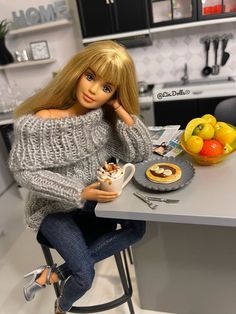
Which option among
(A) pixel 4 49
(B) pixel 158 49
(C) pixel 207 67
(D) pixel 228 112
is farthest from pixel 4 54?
(D) pixel 228 112

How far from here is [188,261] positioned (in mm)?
1138

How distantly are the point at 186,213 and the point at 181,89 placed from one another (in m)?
1.80

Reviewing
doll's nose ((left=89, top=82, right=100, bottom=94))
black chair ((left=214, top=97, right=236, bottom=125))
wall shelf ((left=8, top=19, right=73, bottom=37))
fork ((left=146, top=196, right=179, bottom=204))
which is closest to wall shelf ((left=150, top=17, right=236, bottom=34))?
wall shelf ((left=8, top=19, right=73, bottom=37))

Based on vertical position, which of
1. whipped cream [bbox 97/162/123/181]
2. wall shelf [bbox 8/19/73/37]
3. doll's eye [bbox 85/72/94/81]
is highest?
wall shelf [bbox 8/19/73/37]

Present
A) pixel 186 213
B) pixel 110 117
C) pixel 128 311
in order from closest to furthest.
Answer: pixel 186 213, pixel 110 117, pixel 128 311

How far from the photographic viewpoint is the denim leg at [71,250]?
37.2 inches

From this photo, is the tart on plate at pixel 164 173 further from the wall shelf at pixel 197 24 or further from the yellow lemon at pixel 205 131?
the wall shelf at pixel 197 24

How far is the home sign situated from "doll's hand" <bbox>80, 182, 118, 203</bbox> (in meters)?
2.06

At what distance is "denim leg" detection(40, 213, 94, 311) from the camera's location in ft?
3.10

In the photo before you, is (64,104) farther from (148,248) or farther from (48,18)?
(48,18)

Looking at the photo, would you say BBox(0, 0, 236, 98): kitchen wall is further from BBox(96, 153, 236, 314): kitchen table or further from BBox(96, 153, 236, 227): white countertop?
BBox(96, 153, 236, 227): white countertop

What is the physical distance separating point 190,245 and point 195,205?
38cm

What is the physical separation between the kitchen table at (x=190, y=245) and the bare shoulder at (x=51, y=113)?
325 mm

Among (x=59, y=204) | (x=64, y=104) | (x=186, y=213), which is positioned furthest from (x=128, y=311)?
Result: (x=64, y=104)
